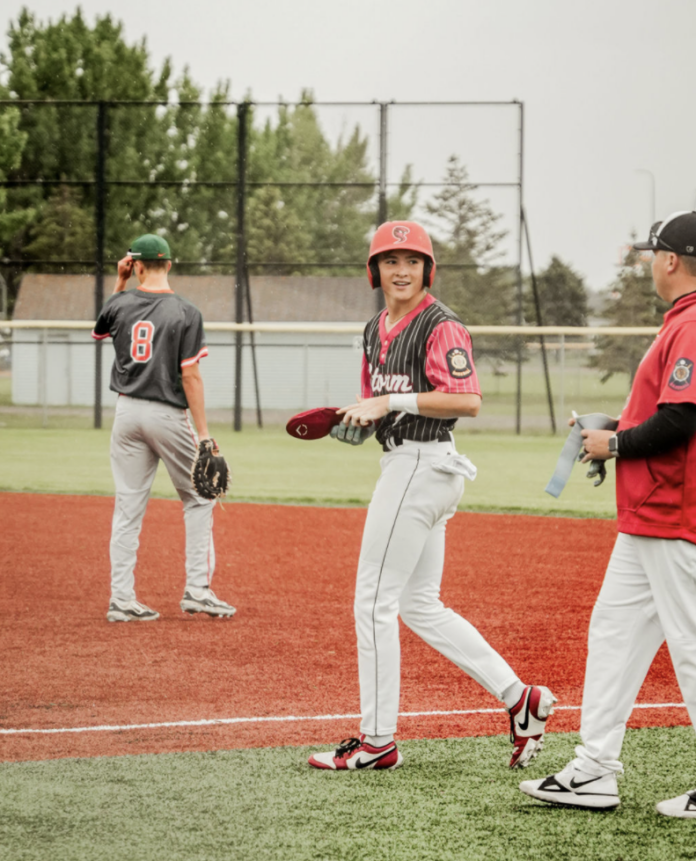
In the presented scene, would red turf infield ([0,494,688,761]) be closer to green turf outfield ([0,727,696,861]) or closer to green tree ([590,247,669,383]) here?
green turf outfield ([0,727,696,861])

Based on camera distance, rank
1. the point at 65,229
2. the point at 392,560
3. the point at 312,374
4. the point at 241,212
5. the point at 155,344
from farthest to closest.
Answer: the point at 65,229 < the point at 241,212 < the point at 312,374 < the point at 155,344 < the point at 392,560

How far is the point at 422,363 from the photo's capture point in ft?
13.1

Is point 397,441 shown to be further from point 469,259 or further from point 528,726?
point 469,259

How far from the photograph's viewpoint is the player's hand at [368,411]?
12.8 ft

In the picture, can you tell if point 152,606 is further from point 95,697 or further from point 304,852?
point 304,852

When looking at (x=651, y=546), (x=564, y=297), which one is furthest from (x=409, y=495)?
(x=564, y=297)

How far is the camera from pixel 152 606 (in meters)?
7.08

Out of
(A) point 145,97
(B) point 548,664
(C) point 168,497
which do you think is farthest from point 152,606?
(A) point 145,97

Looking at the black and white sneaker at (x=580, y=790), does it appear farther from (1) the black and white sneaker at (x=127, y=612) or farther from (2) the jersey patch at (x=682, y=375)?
(1) the black and white sneaker at (x=127, y=612)

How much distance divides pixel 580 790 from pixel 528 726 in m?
0.41

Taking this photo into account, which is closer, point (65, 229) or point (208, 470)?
point (208, 470)

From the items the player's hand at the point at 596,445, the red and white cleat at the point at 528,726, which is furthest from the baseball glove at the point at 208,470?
the player's hand at the point at 596,445

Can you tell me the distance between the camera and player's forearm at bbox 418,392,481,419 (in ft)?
12.7

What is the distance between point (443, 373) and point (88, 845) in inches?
75.3
